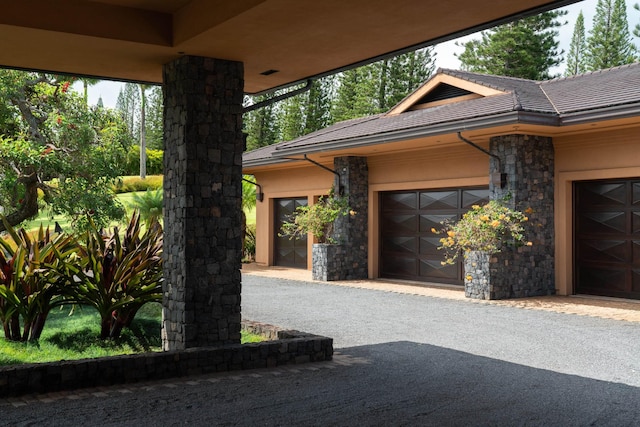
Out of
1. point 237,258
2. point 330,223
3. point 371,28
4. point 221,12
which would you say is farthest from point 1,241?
point 330,223

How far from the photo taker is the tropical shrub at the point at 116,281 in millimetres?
7406

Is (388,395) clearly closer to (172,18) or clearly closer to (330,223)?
(172,18)

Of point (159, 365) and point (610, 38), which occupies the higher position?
point (610, 38)

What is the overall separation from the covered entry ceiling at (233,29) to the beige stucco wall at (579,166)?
6.75m

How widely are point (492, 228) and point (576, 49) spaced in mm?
29286

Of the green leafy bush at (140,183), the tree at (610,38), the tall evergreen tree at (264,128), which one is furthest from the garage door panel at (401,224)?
the green leafy bush at (140,183)

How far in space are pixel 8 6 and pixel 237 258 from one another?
3101 millimetres

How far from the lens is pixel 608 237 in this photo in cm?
1221

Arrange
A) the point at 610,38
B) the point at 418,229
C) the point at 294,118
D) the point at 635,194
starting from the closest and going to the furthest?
the point at 635,194 → the point at 418,229 → the point at 610,38 → the point at 294,118

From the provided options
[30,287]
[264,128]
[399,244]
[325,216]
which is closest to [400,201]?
[399,244]

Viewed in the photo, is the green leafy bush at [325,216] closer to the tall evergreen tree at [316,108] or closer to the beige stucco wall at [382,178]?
the beige stucco wall at [382,178]

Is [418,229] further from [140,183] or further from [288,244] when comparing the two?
[140,183]

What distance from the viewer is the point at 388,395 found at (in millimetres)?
5469

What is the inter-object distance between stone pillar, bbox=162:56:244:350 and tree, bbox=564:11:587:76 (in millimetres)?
34474
